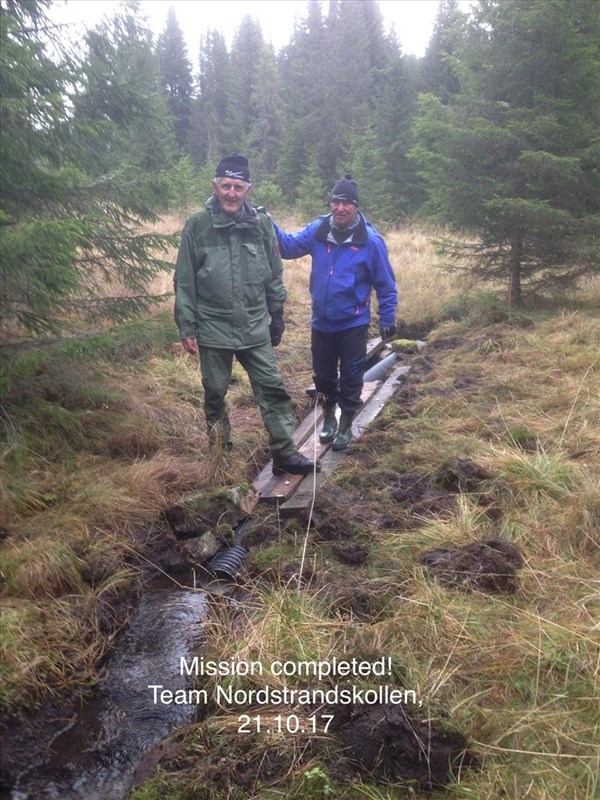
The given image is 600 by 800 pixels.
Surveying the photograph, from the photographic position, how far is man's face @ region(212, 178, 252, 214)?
4547 mm

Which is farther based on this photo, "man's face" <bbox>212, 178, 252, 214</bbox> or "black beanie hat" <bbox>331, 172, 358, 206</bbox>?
"black beanie hat" <bbox>331, 172, 358, 206</bbox>

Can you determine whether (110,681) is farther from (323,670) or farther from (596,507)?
(596,507)

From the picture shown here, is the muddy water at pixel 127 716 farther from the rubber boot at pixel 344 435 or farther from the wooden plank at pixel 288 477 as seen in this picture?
the rubber boot at pixel 344 435

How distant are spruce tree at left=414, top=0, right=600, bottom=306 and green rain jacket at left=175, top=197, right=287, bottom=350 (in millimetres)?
5934

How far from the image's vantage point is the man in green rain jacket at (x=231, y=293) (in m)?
4.62

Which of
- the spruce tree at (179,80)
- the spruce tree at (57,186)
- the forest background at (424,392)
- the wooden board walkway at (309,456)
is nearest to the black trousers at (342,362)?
the wooden board walkway at (309,456)

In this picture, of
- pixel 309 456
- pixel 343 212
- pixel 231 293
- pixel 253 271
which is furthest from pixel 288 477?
pixel 343 212

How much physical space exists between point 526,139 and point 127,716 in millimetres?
9854

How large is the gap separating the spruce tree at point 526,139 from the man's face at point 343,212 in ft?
16.8

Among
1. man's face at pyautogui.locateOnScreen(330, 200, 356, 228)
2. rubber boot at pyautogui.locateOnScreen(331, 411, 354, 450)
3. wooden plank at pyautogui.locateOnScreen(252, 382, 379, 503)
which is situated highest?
man's face at pyautogui.locateOnScreen(330, 200, 356, 228)

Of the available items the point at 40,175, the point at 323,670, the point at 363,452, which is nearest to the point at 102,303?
the point at 40,175

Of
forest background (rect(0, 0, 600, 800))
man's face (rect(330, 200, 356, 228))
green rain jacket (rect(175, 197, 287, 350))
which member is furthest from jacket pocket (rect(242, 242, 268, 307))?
forest background (rect(0, 0, 600, 800))

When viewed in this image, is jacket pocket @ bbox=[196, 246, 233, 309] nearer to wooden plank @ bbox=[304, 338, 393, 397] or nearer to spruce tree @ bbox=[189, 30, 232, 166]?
wooden plank @ bbox=[304, 338, 393, 397]

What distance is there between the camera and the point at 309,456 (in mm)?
5680
